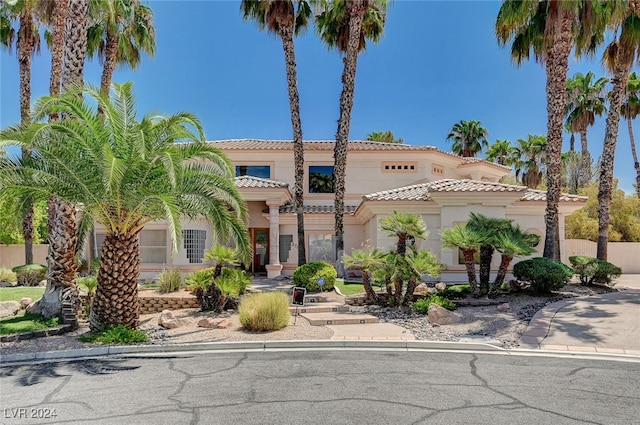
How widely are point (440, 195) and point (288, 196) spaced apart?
8933 millimetres

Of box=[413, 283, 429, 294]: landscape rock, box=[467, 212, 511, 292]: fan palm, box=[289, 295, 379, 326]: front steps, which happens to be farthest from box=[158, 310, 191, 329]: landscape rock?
box=[467, 212, 511, 292]: fan palm

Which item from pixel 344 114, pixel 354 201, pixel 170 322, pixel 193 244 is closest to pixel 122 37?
pixel 193 244

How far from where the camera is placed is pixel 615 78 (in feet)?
62.4

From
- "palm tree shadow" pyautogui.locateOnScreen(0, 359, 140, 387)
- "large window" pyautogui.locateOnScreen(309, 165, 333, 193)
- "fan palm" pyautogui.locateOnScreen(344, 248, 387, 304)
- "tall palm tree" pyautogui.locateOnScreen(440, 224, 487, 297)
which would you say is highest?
"large window" pyautogui.locateOnScreen(309, 165, 333, 193)

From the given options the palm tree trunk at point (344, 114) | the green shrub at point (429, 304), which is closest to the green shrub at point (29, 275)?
the palm tree trunk at point (344, 114)

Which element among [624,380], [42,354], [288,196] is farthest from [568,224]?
[42,354]

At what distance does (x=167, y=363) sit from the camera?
28.6ft

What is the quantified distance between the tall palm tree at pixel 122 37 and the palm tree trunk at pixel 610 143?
75.1 ft

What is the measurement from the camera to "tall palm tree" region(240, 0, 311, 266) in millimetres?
21078

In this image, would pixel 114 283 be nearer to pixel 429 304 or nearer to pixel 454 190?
pixel 429 304

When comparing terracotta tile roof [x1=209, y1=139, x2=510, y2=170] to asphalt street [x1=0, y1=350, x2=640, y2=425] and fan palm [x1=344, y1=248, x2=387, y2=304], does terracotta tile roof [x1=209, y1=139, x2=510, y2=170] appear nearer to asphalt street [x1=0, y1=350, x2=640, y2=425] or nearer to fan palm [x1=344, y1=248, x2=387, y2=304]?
fan palm [x1=344, y1=248, x2=387, y2=304]

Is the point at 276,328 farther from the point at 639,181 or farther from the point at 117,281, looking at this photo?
the point at 639,181

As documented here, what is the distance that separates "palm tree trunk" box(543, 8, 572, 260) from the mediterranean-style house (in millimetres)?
1809

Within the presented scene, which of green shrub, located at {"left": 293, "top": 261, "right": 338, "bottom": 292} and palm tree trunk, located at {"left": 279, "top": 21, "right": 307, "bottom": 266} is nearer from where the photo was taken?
green shrub, located at {"left": 293, "top": 261, "right": 338, "bottom": 292}
